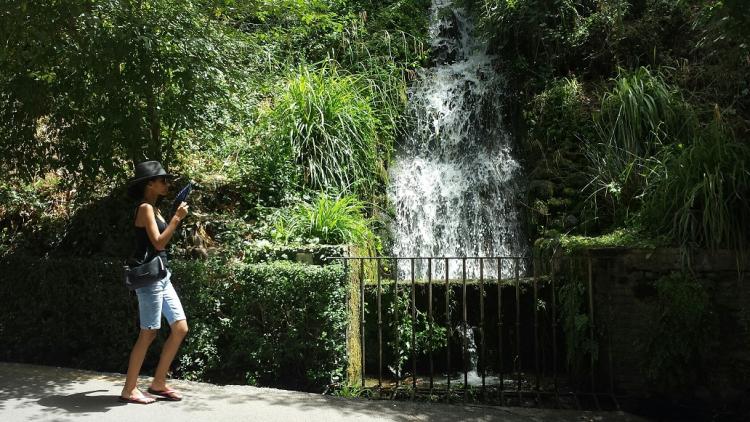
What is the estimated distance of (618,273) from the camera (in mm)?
6973

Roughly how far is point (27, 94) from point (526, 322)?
20.4 feet

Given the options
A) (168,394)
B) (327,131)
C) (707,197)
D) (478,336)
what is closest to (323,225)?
(327,131)

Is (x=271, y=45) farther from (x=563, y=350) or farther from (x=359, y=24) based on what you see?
(x=563, y=350)

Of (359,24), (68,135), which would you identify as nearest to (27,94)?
(68,135)

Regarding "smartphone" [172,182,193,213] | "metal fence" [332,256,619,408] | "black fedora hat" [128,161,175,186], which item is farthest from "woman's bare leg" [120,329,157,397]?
"metal fence" [332,256,619,408]

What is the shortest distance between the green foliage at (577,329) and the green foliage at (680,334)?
62 centimetres

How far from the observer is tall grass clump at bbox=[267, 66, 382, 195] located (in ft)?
32.2

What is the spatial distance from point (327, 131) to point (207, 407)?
18.1 ft

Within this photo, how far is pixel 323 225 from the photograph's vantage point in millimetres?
8289

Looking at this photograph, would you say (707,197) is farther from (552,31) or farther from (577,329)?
(552,31)

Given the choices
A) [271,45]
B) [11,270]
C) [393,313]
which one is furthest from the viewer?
[271,45]

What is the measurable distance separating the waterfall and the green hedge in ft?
12.1

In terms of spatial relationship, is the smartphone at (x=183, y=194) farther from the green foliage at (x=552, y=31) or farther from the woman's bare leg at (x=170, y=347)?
the green foliage at (x=552, y=31)

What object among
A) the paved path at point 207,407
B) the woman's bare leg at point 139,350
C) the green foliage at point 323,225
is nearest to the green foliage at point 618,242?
the paved path at point 207,407
